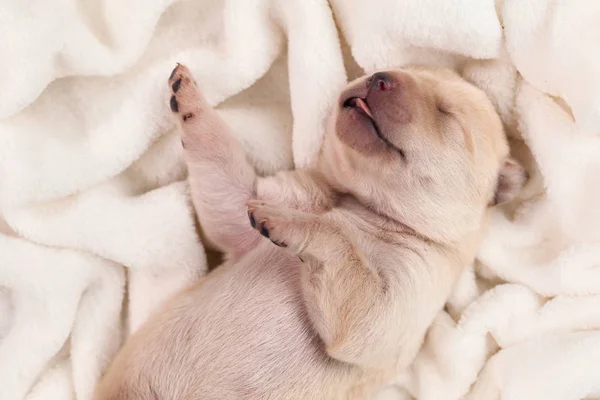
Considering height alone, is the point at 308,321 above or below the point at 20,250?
below

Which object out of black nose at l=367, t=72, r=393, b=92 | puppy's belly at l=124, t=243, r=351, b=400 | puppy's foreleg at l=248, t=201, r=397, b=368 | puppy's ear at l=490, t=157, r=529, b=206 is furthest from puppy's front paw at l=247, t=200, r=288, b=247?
puppy's ear at l=490, t=157, r=529, b=206

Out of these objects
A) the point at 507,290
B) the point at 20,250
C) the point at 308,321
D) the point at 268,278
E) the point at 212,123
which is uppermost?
the point at 212,123

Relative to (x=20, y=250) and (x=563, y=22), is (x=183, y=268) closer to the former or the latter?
(x=20, y=250)

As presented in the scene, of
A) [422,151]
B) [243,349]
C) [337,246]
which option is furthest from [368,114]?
[243,349]

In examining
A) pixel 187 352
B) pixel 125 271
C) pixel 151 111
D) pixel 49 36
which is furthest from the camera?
pixel 125 271

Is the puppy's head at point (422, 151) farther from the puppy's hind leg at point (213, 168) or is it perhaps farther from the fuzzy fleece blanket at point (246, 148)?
the puppy's hind leg at point (213, 168)

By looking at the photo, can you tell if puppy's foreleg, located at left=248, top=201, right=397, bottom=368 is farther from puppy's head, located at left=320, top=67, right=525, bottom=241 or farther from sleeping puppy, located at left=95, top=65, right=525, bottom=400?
puppy's head, located at left=320, top=67, right=525, bottom=241

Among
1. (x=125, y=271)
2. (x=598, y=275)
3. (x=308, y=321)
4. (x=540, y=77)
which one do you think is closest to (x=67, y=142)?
(x=125, y=271)

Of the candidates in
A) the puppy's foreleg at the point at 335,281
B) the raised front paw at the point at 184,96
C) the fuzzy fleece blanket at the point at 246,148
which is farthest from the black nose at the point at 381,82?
the raised front paw at the point at 184,96
